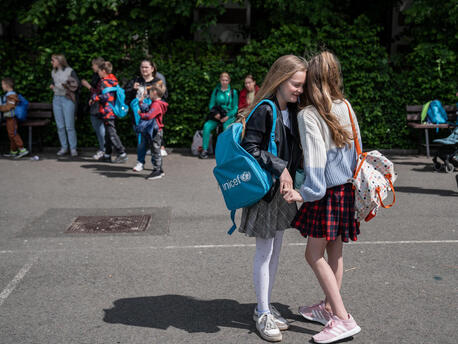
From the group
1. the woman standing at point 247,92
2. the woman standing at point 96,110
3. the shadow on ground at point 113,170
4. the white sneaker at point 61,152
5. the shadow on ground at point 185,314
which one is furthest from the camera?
the white sneaker at point 61,152

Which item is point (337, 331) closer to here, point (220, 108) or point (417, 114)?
point (220, 108)

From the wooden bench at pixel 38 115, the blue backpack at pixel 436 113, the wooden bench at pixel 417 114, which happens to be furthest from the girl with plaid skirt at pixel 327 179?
the wooden bench at pixel 38 115

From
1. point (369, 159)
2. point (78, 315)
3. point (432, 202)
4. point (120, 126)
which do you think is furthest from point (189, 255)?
point (120, 126)

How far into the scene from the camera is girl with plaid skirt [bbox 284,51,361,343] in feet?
11.2

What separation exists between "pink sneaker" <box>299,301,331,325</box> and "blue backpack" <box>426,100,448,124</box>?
26.6 feet

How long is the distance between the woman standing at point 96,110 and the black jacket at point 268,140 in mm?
7703

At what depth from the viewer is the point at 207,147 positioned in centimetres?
1120

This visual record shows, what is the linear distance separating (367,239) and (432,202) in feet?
7.13

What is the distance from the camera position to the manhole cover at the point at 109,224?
6309mm

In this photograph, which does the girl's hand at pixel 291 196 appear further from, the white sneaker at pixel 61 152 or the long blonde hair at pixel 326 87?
the white sneaker at pixel 61 152

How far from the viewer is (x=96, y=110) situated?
1078 centimetres

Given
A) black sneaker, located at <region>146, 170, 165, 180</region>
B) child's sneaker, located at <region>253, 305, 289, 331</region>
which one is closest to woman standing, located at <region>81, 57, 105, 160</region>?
black sneaker, located at <region>146, 170, 165, 180</region>

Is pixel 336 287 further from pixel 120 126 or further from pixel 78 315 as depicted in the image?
pixel 120 126

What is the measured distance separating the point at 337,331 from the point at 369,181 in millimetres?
1021
